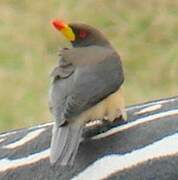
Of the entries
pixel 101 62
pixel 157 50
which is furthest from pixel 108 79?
pixel 157 50

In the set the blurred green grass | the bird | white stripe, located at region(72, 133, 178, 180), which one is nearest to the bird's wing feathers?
the bird

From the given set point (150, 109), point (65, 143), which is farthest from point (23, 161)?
point (150, 109)

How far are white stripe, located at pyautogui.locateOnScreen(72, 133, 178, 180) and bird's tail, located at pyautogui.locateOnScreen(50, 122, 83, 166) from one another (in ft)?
0.11

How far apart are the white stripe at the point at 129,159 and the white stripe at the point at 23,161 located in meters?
0.07

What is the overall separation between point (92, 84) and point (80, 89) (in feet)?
0.06

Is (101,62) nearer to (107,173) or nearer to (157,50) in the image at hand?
(107,173)

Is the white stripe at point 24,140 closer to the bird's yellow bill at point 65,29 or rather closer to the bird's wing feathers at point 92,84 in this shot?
the bird's wing feathers at point 92,84

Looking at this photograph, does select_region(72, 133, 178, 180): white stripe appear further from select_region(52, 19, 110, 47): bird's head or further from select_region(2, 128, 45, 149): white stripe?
select_region(52, 19, 110, 47): bird's head

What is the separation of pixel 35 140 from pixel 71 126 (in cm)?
5

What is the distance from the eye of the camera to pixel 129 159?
921 millimetres

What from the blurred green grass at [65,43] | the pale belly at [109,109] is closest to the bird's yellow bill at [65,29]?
the pale belly at [109,109]

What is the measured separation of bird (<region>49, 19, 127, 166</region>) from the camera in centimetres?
101

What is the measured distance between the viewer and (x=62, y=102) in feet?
3.40

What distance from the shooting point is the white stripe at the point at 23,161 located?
0.98 m
